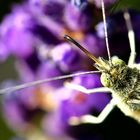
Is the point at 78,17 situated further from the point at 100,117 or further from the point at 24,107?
the point at 24,107

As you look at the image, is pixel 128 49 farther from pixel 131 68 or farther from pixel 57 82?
pixel 57 82

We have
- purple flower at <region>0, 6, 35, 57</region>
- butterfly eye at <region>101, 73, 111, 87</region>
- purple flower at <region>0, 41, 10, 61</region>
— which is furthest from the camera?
purple flower at <region>0, 41, 10, 61</region>

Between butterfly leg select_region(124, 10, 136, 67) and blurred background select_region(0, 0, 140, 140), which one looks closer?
butterfly leg select_region(124, 10, 136, 67)

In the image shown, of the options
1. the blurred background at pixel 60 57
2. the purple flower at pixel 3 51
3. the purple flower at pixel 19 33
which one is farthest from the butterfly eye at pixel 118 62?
the purple flower at pixel 3 51

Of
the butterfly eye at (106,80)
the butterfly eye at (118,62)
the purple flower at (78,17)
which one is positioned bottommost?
the butterfly eye at (106,80)

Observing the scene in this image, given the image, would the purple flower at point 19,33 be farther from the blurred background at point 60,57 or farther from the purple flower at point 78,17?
the purple flower at point 78,17

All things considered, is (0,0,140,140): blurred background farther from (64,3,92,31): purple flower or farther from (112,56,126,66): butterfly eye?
(112,56,126,66): butterfly eye

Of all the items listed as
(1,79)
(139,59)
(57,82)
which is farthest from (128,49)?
(1,79)

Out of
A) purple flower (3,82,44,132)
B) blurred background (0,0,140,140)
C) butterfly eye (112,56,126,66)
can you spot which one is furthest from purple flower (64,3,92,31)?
purple flower (3,82,44,132)

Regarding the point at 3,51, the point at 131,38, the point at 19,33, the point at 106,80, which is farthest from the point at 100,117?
the point at 3,51
